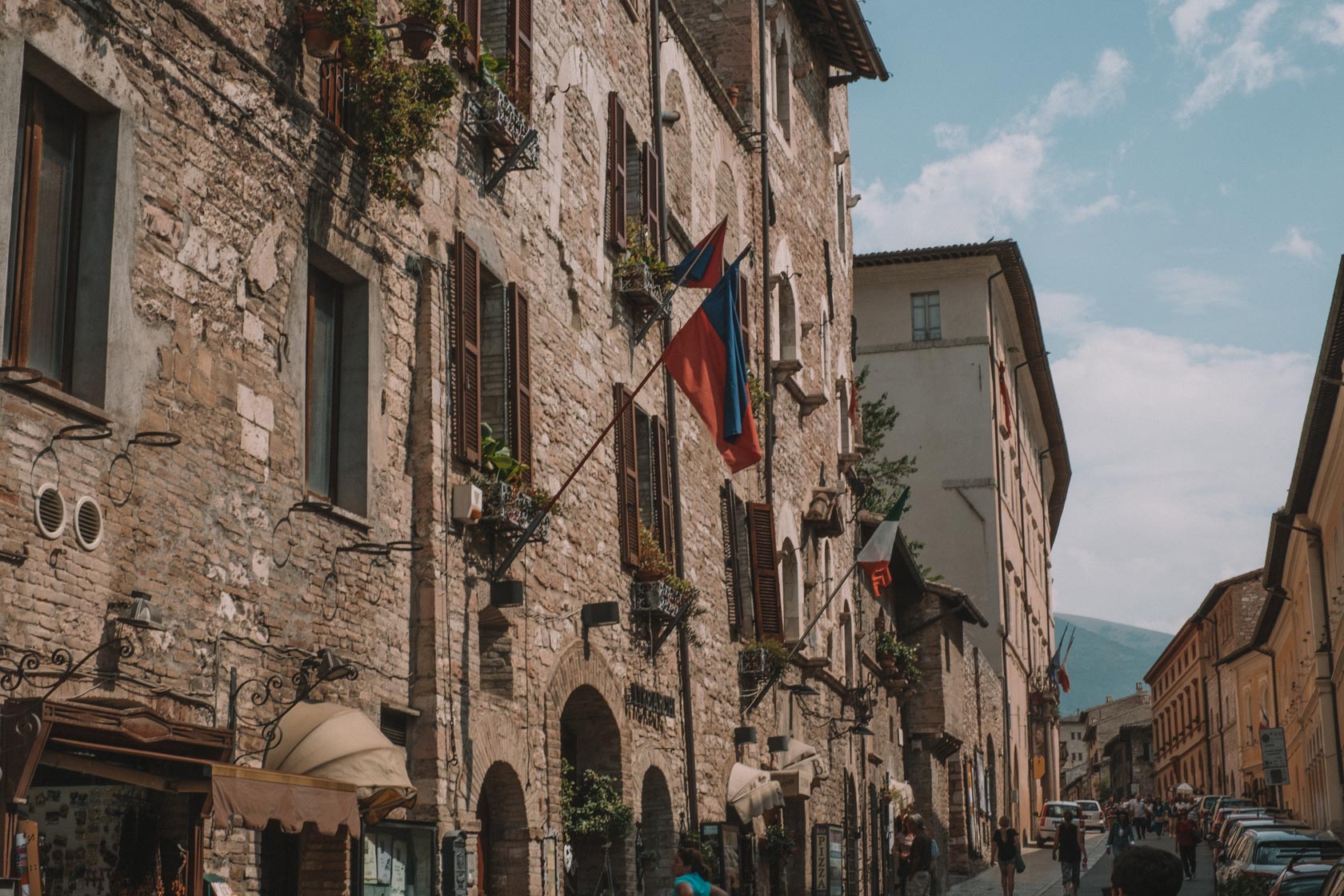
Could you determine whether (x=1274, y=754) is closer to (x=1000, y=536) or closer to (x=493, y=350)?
(x=1000, y=536)

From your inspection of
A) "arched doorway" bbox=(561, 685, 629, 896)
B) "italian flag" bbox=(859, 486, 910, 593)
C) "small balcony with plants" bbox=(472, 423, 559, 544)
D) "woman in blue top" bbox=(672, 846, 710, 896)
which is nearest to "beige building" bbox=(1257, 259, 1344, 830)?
"italian flag" bbox=(859, 486, 910, 593)

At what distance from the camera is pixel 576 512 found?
14.6 metres

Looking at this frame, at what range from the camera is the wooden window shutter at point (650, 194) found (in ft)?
56.8

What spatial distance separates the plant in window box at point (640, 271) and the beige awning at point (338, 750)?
7.46m

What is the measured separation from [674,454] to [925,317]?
2795 centimetres

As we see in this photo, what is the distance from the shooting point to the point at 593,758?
1506 cm

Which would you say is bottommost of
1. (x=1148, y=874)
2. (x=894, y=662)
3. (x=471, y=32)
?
(x=1148, y=874)

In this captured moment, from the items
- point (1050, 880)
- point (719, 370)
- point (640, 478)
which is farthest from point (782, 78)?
point (1050, 880)

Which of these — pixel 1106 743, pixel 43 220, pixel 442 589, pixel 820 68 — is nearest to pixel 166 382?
pixel 43 220

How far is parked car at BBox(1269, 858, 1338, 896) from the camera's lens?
13109 millimetres

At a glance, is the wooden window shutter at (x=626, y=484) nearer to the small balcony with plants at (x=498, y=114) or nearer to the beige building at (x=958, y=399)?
the small balcony with plants at (x=498, y=114)

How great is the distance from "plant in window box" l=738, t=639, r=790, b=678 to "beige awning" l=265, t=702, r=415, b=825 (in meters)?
10.3

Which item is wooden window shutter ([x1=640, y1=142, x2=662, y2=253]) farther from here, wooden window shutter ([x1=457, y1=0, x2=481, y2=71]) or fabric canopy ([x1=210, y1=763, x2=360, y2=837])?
fabric canopy ([x1=210, y1=763, x2=360, y2=837])

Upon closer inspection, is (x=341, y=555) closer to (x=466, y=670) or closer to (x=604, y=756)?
(x=466, y=670)
